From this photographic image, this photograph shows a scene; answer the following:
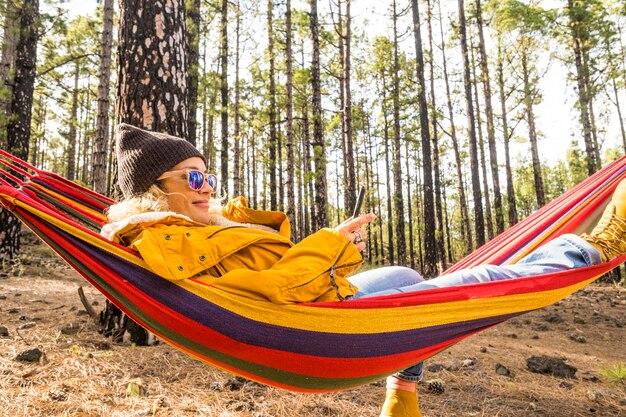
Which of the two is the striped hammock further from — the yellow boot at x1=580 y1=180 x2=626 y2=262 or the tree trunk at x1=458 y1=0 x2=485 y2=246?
the tree trunk at x1=458 y1=0 x2=485 y2=246

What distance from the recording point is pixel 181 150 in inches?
59.9

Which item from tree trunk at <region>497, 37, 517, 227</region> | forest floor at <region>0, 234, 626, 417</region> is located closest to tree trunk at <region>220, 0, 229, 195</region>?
forest floor at <region>0, 234, 626, 417</region>

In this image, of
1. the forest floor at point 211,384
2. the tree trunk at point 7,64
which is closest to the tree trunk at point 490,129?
the forest floor at point 211,384

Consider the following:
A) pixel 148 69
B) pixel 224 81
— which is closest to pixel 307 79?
pixel 224 81

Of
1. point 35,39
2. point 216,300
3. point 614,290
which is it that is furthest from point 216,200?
point 614,290

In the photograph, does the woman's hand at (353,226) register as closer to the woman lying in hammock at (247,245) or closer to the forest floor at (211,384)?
the woman lying in hammock at (247,245)

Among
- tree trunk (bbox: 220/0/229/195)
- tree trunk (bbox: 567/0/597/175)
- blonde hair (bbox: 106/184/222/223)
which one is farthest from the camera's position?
tree trunk (bbox: 220/0/229/195)

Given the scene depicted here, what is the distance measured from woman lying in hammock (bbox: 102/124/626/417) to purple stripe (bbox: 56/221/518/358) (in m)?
0.07

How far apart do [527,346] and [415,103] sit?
33.0 ft

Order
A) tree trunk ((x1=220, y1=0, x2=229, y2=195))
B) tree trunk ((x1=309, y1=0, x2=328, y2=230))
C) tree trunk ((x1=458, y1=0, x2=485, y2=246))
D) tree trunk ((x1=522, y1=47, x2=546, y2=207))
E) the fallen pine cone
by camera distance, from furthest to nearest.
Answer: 1. tree trunk ((x1=522, y1=47, x2=546, y2=207))
2. tree trunk ((x1=458, y1=0, x2=485, y2=246))
3. tree trunk ((x1=220, y1=0, x2=229, y2=195))
4. tree trunk ((x1=309, y1=0, x2=328, y2=230))
5. the fallen pine cone

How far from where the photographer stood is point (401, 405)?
1.56 metres

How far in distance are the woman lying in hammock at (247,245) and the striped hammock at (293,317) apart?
0.06 metres

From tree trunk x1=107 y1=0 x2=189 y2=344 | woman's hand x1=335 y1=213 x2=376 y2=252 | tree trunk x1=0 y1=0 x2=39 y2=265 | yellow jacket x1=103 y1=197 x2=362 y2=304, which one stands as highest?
tree trunk x1=0 y1=0 x2=39 y2=265

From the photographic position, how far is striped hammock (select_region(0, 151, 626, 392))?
44.2 inches
